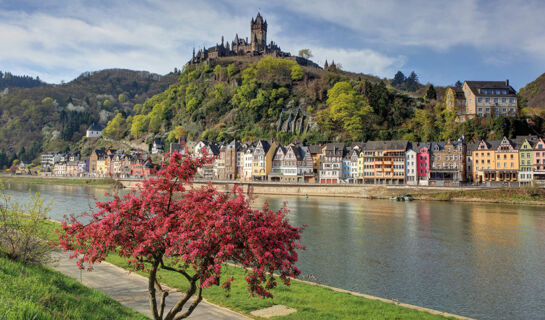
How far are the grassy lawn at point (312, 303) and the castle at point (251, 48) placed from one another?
15929cm

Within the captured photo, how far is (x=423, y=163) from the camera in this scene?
80.2 metres

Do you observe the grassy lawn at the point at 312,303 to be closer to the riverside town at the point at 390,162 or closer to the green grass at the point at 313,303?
the green grass at the point at 313,303

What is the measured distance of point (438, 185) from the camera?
2739 inches

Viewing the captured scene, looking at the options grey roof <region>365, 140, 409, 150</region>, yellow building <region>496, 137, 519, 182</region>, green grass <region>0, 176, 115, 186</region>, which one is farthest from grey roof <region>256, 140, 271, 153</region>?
yellow building <region>496, 137, 519, 182</region>

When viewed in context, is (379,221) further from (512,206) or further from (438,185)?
(438,185)

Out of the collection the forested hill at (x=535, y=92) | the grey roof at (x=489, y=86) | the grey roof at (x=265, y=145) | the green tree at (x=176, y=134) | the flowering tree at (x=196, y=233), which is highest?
the forested hill at (x=535, y=92)

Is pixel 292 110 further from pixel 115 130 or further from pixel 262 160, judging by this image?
pixel 115 130

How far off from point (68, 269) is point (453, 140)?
Answer: 270 feet

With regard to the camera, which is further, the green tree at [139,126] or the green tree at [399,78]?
the green tree at [399,78]

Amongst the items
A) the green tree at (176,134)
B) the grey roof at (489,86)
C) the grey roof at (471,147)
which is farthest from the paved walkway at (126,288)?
the green tree at (176,134)

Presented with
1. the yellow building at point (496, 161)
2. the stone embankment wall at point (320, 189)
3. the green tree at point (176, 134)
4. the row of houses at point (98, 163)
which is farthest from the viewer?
the green tree at point (176, 134)

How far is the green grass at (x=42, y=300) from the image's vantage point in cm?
662

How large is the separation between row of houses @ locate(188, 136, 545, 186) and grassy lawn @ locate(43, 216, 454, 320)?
5208cm

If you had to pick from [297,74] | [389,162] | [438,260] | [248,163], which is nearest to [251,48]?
[297,74]
